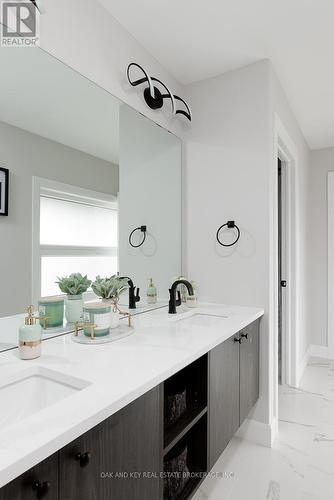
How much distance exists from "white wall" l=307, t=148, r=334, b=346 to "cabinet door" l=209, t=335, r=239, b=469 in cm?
253

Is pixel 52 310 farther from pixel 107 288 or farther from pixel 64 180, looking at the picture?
pixel 64 180

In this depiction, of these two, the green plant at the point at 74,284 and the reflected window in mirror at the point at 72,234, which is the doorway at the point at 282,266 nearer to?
the reflected window in mirror at the point at 72,234

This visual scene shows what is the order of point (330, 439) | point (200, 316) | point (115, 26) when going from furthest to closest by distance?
1. point (330, 439)
2. point (200, 316)
3. point (115, 26)

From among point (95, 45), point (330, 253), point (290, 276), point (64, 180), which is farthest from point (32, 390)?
point (330, 253)

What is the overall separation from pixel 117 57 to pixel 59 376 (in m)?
1.61

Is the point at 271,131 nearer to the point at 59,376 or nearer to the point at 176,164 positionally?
the point at 176,164

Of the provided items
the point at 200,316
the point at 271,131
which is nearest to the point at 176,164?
the point at 271,131

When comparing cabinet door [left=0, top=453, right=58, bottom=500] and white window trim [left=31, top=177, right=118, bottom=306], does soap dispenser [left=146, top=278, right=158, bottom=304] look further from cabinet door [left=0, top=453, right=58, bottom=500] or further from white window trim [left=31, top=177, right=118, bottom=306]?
cabinet door [left=0, top=453, right=58, bottom=500]

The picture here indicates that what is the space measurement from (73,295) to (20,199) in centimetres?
48

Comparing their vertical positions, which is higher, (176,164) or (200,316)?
(176,164)

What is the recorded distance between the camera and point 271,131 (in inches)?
81.5

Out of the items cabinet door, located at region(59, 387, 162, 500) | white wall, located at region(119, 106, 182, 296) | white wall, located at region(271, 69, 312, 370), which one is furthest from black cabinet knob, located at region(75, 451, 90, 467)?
white wall, located at region(271, 69, 312, 370)

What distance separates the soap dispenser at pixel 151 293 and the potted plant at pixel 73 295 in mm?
638

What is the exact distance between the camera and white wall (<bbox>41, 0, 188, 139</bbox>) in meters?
1.36
